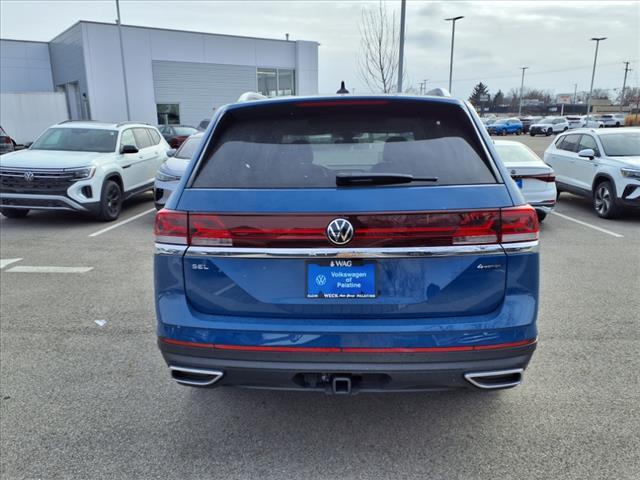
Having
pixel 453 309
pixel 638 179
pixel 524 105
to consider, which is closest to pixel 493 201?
pixel 453 309

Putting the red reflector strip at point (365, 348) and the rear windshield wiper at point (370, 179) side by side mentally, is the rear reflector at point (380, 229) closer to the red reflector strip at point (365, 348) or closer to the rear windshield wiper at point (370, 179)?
the rear windshield wiper at point (370, 179)

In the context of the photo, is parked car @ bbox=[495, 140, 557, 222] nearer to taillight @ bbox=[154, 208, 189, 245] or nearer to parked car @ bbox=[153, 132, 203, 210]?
parked car @ bbox=[153, 132, 203, 210]

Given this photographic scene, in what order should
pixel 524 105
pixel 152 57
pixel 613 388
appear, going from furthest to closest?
pixel 524 105
pixel 152 57
pixel 613 388

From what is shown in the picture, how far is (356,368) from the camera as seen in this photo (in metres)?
2.26

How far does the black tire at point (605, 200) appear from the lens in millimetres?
9062

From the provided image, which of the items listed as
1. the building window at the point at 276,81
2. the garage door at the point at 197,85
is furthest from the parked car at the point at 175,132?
the building window at the point at 276,81

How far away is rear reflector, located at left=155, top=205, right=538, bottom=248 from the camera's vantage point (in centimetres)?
219

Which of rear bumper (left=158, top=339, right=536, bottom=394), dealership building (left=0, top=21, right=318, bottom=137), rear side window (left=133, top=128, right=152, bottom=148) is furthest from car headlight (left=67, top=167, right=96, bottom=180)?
dealership building (left=0, top=21, right=318, bottom=137)

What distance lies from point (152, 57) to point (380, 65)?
17.3 meters

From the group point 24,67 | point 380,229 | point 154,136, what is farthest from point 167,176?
point 24,67

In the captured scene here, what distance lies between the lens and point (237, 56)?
32344 millimetres

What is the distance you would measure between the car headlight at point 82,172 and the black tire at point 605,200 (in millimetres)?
9383

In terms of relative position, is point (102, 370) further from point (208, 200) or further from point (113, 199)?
point (113, 199)

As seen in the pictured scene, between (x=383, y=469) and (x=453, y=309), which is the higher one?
(x=453, y=309)
